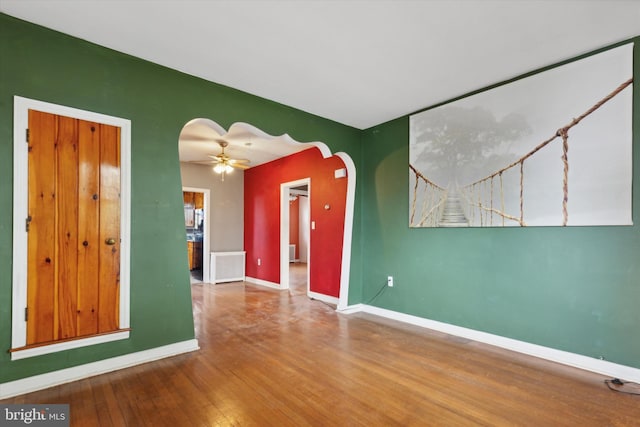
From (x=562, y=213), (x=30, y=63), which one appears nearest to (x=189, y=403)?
(x=30, y=63)

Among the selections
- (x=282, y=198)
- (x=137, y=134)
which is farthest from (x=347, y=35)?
(x=282, y=198)

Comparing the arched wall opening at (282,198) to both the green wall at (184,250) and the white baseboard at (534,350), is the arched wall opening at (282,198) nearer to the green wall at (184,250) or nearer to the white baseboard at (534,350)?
the green wall at (184,250)

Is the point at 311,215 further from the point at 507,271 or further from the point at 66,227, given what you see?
the point at 66,227

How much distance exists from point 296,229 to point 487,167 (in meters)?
8.81

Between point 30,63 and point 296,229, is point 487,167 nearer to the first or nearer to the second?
point 30,63

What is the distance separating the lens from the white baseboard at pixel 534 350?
94.0 inches

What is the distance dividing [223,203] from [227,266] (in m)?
1.43

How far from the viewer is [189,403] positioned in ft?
6.57

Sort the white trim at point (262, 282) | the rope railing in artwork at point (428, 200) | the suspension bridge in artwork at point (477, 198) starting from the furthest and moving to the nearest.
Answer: the white trim at point (262, 282) < the rope railing in artwork at point (428, 200) < the suspension bridge in artwork at point (477, 198)

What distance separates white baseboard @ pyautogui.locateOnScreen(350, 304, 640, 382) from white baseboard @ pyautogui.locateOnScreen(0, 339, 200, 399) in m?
2.52

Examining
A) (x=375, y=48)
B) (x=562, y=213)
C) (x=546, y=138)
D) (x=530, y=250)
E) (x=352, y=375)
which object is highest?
(x=375, y=48)

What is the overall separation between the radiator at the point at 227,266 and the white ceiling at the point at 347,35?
427 cm

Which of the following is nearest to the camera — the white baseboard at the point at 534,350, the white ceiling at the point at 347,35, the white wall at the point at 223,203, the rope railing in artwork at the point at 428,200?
the white ceiling at the point at 347,35

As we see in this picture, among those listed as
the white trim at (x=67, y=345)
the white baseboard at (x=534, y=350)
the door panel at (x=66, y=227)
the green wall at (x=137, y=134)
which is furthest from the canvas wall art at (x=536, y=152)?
the door panel at (x=66, y=227)
